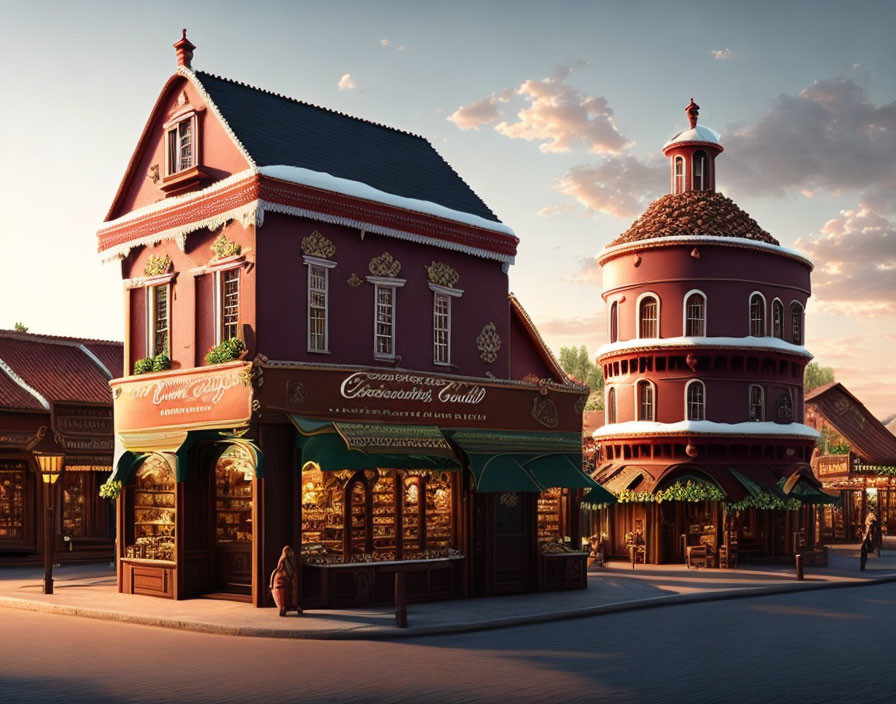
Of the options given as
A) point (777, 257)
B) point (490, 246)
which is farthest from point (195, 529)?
point (777, 257)

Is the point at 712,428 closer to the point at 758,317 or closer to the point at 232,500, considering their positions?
the point at 758,317

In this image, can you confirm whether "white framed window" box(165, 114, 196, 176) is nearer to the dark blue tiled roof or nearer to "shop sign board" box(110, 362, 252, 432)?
the dark blue tiled roof

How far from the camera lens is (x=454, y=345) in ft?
96.0

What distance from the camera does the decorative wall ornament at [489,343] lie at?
29984 millimetres

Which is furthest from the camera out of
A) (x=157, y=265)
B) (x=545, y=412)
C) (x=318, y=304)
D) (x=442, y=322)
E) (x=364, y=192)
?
(x=545, y=412)

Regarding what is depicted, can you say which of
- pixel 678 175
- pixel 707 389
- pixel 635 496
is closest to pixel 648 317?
pixel 707 389

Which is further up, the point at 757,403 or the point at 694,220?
the point at 694,220

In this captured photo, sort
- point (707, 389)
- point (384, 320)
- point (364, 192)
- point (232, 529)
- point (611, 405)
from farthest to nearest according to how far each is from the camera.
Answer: point (611, 405), point (707, 389), point (384, 320), point (364, 192), point (232, 529)

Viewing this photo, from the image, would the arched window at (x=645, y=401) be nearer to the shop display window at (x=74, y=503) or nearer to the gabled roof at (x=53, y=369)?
the gabled roof at (x=53, y=369)

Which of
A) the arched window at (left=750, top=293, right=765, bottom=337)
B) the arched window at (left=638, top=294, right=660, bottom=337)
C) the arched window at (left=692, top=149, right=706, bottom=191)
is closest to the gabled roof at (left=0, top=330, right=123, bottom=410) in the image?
the arched window at (left=638, top=294, right=660, bottom=337)

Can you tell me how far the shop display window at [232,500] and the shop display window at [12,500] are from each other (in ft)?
45.4

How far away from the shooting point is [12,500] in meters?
37.8

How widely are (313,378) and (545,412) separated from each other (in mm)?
7450

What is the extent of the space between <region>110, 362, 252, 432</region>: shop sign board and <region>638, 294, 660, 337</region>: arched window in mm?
19546
